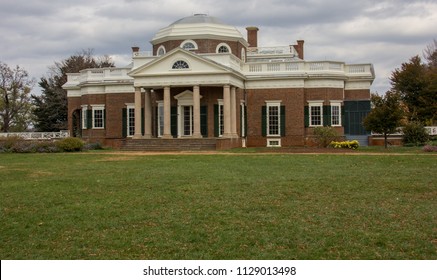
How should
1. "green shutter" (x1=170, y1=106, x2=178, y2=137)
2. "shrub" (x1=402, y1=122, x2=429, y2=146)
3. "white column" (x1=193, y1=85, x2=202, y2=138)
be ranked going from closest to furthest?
"white column" (x1=193, y1=85, x2=202, y2=138) < "shrub" (x1=402, y1=122, x2=429, y2=146) < "green shutter" (x1=170, y1=106, x2=178, y2=137)

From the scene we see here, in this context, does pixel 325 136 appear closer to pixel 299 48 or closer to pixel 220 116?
pixel 220 116

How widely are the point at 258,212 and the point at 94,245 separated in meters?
3.67

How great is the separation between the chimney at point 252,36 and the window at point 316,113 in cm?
1196

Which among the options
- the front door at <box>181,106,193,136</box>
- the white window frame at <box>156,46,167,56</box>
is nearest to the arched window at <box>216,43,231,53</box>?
the white window frame at <box>156,46,167,56</box>

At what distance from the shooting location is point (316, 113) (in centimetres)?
4091

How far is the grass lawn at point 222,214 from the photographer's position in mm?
8633

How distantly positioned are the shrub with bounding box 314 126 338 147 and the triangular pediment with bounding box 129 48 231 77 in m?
7.40

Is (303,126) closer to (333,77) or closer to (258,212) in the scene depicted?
(333,77)

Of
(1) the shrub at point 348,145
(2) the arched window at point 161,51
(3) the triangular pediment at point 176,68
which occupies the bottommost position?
(1) the shrub at point 348,145

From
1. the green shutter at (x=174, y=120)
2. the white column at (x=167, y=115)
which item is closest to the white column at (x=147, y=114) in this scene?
the green shutter at (x=174, y=120)

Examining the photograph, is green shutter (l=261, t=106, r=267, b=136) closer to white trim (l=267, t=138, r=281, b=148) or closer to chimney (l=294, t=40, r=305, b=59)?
white trim (l=267, t=138, r=281, b=148)

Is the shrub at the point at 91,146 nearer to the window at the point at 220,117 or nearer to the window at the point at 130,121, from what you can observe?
the window at the point at 130,121

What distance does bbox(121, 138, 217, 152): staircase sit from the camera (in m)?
34.1

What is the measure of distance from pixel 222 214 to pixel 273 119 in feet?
99.9
